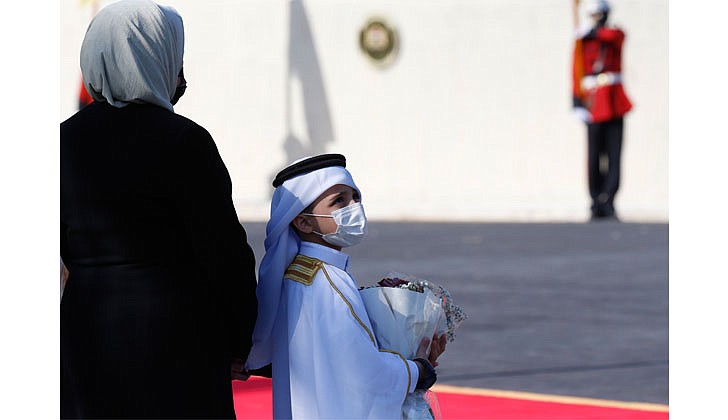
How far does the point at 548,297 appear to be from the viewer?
11469mm

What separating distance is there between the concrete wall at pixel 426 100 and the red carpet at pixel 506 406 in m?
A: 13.0

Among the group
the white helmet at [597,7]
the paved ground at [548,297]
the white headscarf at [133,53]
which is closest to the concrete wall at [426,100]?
the white helmet at [597,7]

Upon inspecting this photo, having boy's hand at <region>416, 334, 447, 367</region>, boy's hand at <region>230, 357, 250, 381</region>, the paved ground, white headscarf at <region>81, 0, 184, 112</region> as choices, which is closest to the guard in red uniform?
the paved ground

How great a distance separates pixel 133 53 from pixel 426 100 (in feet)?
61.3

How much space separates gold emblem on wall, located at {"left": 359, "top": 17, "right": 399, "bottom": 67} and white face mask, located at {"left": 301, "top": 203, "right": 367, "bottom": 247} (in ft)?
60.2

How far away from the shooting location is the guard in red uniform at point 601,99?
19.3m

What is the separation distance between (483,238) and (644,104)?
4.34 m

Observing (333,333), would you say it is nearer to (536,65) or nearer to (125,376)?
(125,376)

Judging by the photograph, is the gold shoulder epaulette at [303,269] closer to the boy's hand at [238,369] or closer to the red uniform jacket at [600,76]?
the boy's hand at [238,369]

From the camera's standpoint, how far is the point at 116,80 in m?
3.31

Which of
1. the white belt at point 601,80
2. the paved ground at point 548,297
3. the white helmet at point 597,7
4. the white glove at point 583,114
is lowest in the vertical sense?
the paved ground at point 548,297

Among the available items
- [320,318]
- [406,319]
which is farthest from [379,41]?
[320,318]
